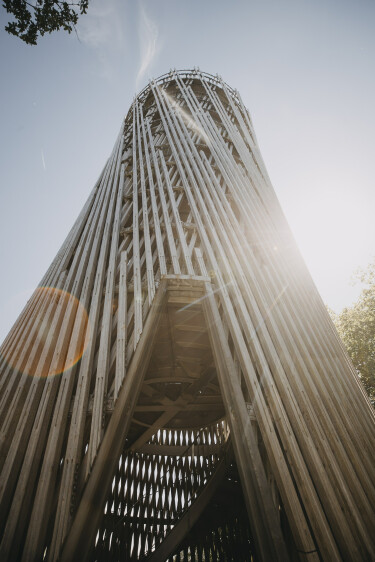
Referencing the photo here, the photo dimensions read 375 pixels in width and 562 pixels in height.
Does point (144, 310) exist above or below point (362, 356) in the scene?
below

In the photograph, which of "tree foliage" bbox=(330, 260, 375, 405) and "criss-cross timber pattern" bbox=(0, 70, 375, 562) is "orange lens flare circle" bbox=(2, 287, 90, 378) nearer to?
"criss-cross timber pattern" bbox=(0, 70, 375, 562)

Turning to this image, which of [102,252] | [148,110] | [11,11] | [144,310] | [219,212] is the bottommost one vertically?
[144,310]

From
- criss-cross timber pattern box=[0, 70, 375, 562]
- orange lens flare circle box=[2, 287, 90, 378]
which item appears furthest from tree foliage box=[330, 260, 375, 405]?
orange lens flare circle box=[2, 287, 90, 378]

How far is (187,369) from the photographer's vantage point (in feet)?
22.1

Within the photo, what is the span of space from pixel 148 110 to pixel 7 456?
860 centimetres

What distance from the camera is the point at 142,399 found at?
23.5 feet

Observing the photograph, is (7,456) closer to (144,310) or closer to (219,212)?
(144,310)

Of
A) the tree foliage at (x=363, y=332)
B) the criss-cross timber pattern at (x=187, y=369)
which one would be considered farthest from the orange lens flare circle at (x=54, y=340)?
the tree foliage at (x=363, y=332)

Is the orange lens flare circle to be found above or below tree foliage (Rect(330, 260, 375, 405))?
below

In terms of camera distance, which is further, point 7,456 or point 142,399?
point 142,399

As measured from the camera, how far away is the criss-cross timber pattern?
240cm

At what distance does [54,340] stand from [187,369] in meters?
3.92

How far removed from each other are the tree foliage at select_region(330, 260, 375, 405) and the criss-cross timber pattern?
23.9 ft

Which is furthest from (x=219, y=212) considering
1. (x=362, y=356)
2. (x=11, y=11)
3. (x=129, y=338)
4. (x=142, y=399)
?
(x=362, y=356)
